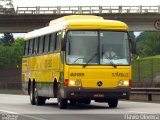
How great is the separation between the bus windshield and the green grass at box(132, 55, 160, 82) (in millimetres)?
20140

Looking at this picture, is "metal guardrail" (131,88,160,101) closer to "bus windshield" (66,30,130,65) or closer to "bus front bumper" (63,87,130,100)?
"bus windshield" (66,30,130,65)

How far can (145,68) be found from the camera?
47531mm

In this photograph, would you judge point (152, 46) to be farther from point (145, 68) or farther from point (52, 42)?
point (52, 42)

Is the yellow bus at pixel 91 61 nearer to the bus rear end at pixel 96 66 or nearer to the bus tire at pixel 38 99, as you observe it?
the bus rear end at pixel 96 66

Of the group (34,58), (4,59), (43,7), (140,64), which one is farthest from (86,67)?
(4,59)

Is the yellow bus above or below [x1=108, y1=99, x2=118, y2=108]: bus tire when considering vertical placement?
above

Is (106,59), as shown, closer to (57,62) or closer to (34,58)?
(57,62)

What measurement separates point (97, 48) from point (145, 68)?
75.2 ft

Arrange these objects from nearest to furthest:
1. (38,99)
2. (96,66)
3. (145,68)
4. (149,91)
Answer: (96,66) → (38,99) → (149,91) → (145,68)

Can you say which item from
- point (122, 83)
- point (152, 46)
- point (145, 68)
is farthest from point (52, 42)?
point (152, 46)

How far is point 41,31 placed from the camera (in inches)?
1163

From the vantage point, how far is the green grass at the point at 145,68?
150ft

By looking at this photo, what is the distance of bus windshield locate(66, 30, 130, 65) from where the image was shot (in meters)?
24.7

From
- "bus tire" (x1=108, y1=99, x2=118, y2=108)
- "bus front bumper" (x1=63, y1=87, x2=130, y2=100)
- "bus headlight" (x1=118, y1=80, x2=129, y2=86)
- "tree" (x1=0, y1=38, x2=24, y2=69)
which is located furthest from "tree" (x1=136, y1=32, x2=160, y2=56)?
"bus front bumper" (x1=63, y1=87, x2=130, y2=100)
